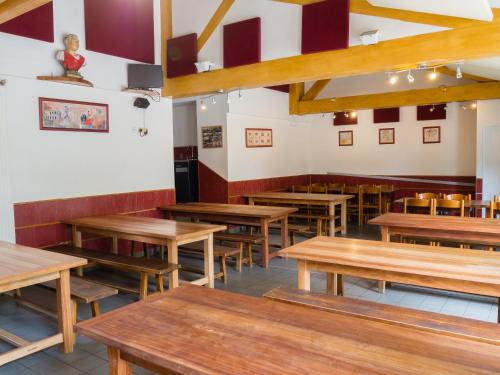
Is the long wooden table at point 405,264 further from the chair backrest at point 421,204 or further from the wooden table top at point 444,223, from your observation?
the chair backrest at point 421,204

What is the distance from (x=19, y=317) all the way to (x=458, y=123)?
901 cm

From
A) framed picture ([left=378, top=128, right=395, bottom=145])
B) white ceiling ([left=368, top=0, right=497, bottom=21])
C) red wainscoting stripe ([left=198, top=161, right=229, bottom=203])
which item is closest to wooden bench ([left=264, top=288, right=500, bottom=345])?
white ceiling ([left=368, top=0, right=497, bottom=21])

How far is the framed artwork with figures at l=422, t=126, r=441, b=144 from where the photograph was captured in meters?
9.32

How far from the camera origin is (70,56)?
5.25 m

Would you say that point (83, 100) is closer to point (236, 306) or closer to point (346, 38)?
point (346, 38)

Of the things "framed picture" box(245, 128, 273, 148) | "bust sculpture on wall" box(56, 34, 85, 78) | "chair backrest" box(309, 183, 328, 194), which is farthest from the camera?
"chair backrest" box(309, 183, 328, 194)

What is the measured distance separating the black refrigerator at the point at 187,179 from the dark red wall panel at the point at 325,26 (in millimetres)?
4067

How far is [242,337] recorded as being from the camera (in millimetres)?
1659

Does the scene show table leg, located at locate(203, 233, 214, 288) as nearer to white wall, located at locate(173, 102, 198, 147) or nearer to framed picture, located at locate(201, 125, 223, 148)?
framed picture, located at locate(201, 125, 223, 148)

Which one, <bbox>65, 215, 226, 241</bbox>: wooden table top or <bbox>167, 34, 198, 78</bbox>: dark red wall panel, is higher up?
<bbox>167, 34, 198, 78</bbox>: dark red wall panel

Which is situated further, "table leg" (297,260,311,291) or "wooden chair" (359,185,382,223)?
"wooden chair" (359,185,382,223)

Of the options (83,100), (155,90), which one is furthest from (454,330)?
(155,90)

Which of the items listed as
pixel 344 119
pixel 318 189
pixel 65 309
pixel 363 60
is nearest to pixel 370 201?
pixel 318 189

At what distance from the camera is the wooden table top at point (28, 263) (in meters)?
2.75
